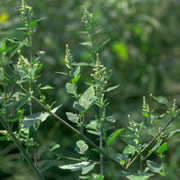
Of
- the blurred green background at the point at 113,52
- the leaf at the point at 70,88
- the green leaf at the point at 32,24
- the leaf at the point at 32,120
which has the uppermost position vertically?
the green leaf at the point at 32,24

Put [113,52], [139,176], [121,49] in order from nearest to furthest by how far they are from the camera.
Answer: [139,176] < [121,49] < [113,52]

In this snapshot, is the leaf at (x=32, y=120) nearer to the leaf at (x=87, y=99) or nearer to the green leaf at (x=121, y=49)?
the leaf at (x=87, y=99)

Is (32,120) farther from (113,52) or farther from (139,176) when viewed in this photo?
(113,52)

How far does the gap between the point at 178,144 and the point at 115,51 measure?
61 centimetres

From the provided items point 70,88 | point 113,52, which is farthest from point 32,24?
point 113,52

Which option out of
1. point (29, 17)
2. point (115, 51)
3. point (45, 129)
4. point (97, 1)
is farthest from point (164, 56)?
point (29, 17)

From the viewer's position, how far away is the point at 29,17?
64 cm

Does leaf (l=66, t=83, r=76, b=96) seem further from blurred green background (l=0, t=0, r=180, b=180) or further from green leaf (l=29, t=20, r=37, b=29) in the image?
blurred green background (l=0, t=0, r=180, b=180)

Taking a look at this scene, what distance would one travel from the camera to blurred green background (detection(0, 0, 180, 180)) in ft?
6.45

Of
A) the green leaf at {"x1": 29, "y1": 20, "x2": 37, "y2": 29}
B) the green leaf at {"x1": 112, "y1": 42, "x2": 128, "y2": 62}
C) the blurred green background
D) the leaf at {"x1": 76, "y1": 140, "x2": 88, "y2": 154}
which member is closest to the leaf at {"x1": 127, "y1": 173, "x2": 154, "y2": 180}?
the leaf at {"x1": 76, "y1": 140, "x2": 88, "y2": 154}

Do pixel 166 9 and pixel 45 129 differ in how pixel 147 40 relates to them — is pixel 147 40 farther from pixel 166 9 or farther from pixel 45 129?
pixel 45 129

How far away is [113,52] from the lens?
86.7 inches

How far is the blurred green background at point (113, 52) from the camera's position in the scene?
1.96 meters

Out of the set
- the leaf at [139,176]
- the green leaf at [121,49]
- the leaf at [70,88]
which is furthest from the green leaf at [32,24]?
the green leaf at [121,49]
